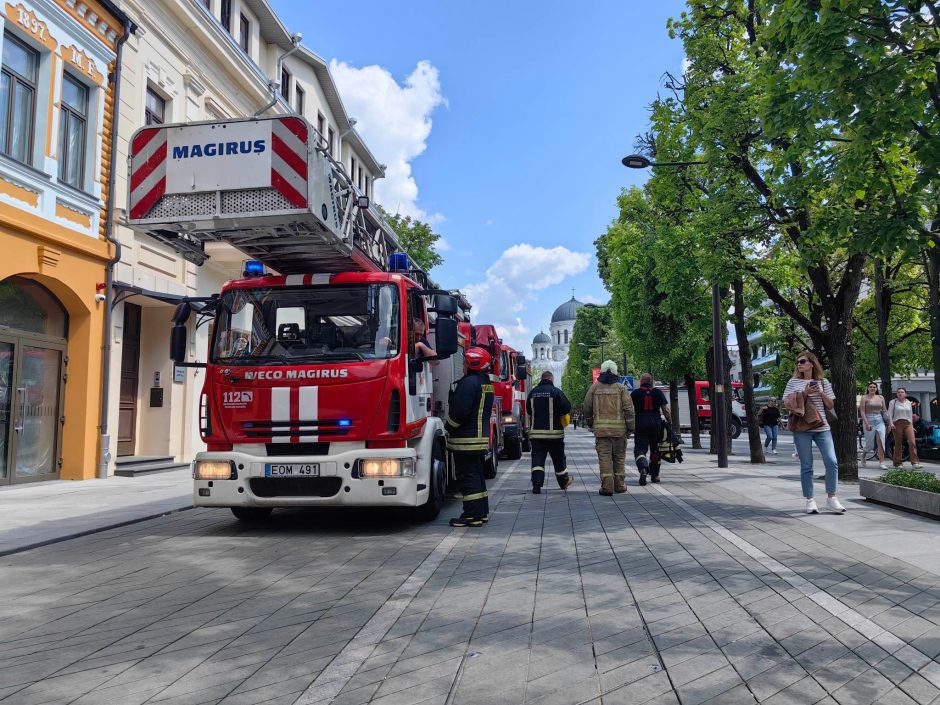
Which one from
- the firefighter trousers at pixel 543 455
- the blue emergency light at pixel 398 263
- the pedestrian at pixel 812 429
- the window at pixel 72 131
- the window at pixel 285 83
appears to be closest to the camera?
the pedestrian at pixel 812 429

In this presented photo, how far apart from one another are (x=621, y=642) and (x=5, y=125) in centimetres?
1266

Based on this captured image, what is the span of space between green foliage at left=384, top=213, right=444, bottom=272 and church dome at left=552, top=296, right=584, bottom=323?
12292 cm

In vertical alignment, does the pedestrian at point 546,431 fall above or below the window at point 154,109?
below

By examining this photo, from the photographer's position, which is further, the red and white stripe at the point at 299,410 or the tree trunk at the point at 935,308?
the tree trunk at the point at 935,308

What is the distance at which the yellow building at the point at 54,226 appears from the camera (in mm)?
12414

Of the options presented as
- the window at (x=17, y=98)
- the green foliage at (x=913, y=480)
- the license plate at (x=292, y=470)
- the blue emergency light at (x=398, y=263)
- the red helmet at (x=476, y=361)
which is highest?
the window at (x=17, y=98)

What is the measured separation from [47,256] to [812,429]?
12.0 m

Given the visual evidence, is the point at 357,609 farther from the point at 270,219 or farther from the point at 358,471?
the point at 270,219

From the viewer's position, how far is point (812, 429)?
9.02m

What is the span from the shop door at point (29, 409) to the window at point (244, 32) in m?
12.0

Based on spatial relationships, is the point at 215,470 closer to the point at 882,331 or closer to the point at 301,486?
the point at 301,486

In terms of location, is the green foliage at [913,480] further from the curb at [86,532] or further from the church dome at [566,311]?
the church dome at [566,311]

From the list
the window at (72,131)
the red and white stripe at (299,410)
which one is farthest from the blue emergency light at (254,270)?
the window at (72,131)

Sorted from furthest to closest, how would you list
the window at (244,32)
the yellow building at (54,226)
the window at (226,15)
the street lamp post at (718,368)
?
the window at (244,32)
the window at (226,15)
the street lamp post at (718,368)
the yellow building at (54,226)
